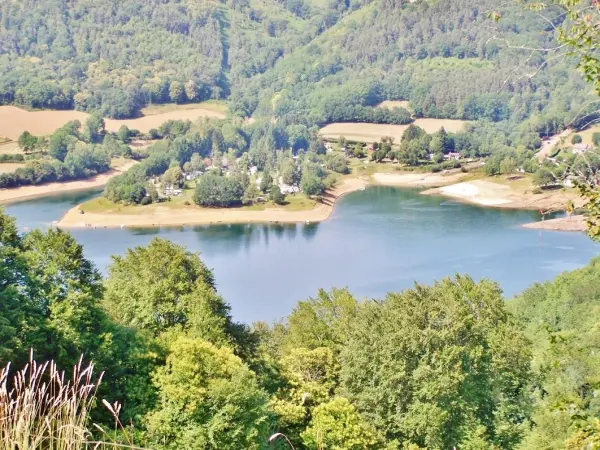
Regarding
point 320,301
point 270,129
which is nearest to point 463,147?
point 270,129

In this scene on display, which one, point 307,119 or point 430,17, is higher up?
point 430,17

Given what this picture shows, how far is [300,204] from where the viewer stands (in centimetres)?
5619

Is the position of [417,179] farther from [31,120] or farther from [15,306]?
[15,306]

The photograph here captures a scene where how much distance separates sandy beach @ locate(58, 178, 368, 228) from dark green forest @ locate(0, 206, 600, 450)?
123 ft

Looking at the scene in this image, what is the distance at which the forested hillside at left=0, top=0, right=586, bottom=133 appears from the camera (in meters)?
92.5

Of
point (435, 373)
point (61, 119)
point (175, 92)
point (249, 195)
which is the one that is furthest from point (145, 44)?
point (435, 373)

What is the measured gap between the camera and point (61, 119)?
8725 cm

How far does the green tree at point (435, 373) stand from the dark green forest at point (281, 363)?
0.9 inches

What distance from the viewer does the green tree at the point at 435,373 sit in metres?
11.3

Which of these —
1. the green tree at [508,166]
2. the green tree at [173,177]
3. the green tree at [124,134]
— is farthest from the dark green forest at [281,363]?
the green tree at [124,134]

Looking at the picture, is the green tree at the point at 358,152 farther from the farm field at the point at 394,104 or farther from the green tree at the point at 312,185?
the farm field at the point at 394,104

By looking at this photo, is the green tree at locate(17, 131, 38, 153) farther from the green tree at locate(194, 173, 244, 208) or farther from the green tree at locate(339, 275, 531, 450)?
the green tree at locate(339, 275, 531, 450)

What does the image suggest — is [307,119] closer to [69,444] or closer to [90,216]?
[90,216]

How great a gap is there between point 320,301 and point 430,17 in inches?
4275
